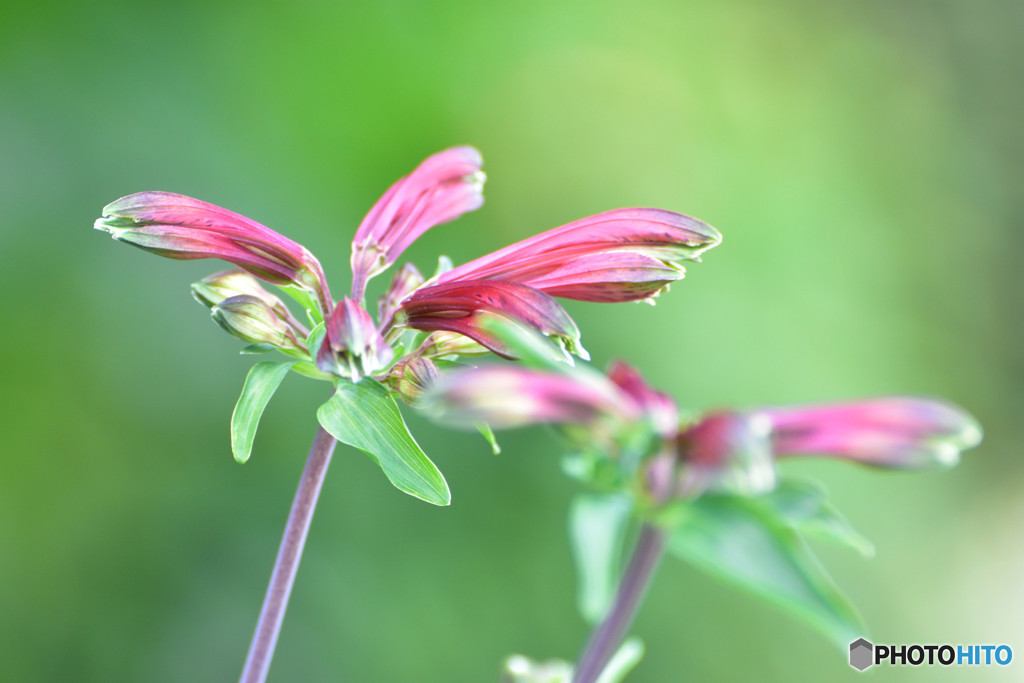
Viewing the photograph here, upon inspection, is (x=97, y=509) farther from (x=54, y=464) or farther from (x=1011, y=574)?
(x=1011, y=574)

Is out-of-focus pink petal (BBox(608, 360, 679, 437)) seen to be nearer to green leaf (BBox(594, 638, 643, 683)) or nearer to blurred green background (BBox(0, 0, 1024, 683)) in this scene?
green leaf (BBox(594, 638, 643, 683))

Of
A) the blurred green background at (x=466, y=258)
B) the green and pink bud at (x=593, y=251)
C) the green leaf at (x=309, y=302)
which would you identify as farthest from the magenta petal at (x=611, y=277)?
the blurred green background at (x=466, y=258)

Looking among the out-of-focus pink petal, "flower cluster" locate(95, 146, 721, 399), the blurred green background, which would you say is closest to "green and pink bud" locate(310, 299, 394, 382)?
"flower cluster" locate(95, 146, 721, 399)

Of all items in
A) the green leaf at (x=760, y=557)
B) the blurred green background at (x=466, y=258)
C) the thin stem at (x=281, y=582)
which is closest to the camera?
the green leaf at (x=760, y=557)

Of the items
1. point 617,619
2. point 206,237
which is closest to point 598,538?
point 617,619

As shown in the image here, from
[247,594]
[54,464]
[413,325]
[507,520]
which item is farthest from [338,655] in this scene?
[413,325]

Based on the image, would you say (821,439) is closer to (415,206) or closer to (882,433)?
(882,433)

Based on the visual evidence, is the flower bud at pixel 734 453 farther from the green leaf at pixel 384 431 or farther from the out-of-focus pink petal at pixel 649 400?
the green leaf at pixel 384 431
